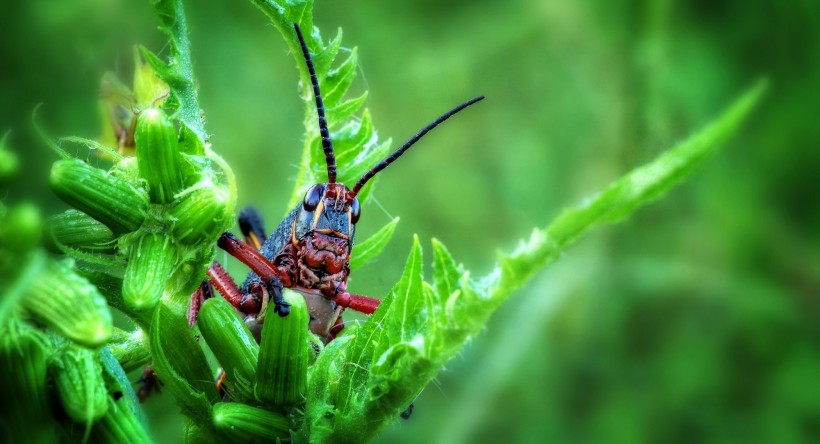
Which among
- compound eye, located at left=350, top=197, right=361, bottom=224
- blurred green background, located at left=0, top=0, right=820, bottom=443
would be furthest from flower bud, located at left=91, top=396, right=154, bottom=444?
blurred green background, located at left=0, top=0, right=820, bottom=443

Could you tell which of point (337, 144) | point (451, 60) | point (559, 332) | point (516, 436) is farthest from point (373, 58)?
point (337, 144)

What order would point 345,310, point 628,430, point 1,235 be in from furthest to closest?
point 628,430 → point 345,310 → point 1,235

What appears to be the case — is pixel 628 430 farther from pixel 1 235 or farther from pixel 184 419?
pixel 1 235

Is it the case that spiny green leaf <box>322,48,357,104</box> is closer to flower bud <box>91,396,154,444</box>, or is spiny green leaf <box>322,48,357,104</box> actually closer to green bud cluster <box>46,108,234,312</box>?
green bud cluster <box>46,108,234,312</box>

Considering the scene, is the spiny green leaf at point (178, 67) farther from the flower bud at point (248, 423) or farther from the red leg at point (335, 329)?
the red leg at point (335, 329)

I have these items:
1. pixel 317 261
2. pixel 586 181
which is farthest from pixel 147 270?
pixel 586 181

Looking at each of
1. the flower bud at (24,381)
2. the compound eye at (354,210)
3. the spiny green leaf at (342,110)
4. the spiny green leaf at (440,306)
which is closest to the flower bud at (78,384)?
the flower bud at (24,381)
